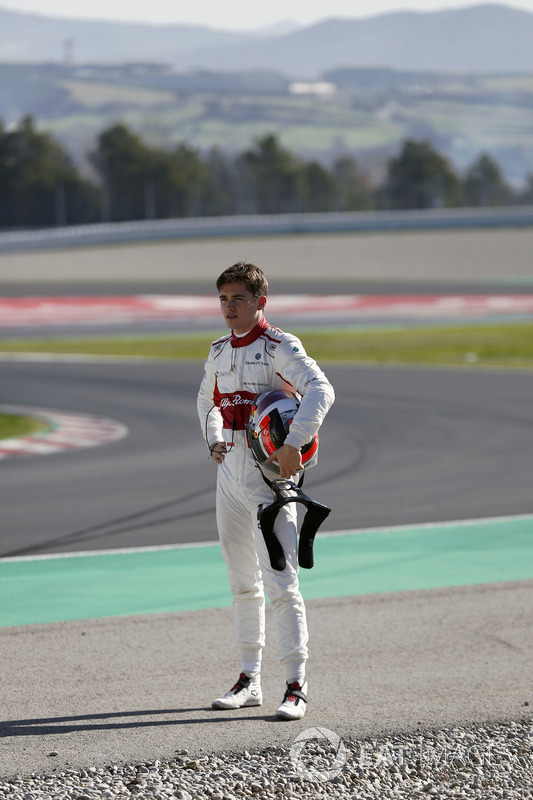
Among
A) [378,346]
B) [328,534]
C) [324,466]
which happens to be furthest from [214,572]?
[378,346]

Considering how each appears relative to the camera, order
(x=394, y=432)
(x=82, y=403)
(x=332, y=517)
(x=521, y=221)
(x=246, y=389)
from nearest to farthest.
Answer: (x=246, y=389), (x=332, y=517), (x=394, y=432), (x=82, y=403), (x=521, y=221)

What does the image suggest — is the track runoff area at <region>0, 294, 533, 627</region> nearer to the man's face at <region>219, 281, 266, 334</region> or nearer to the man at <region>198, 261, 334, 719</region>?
the man at <region>198, 261, 334, 719</region>

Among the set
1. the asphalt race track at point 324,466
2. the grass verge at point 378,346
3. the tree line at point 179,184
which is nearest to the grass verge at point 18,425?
the asphalt race track at point 324,466

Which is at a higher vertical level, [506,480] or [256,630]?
[256,630]

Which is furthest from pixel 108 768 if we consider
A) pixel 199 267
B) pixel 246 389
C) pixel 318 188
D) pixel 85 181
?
pixel 318 188

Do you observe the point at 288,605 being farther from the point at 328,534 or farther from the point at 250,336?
the point at 328,534

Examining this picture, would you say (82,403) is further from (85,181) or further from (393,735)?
(85,181)

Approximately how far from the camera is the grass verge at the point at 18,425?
15.8 m

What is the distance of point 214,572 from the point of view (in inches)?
336

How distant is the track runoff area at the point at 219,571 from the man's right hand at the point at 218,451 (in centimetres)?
209

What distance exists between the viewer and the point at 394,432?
1552cm

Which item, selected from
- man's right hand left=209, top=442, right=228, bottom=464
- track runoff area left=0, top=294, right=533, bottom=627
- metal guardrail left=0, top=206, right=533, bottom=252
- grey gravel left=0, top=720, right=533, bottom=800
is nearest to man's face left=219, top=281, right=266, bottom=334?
man's right hand left=209, top=442, right=228, bottom=464

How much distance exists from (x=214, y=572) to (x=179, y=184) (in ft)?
399

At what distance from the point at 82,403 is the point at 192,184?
114m
